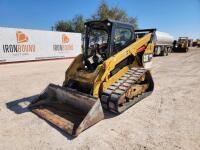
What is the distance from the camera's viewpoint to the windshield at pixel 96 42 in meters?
5.64

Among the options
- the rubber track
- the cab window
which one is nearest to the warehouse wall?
the cab window

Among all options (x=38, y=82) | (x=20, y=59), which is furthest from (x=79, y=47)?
(x=38, y=82)

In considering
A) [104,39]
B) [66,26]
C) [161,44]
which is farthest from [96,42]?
[66,26]

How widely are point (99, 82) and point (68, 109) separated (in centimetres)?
104

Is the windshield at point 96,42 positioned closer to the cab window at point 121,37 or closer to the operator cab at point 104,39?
the operator cab at point 104,39

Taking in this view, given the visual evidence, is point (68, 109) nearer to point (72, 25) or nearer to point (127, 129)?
point (127, 129)

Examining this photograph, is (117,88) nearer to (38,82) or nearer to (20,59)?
(38,82)

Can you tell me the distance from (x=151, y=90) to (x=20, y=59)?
1306 cm

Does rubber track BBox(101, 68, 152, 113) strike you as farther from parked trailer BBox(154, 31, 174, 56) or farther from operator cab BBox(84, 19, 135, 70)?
parked trailer BBox(154, 31, 174, 56)

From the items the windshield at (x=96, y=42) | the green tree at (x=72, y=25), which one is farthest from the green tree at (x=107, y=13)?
the windshield at (x=96, y=42)

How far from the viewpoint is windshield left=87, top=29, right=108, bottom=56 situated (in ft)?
18.5

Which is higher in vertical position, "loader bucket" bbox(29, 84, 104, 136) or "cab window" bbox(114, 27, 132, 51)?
"cab window" bbox(114, 27, 132, 51)

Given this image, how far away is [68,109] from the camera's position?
4805 mm

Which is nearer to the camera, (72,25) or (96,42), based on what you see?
(96,42)
